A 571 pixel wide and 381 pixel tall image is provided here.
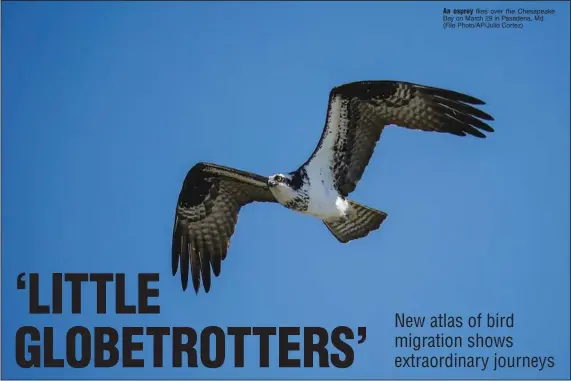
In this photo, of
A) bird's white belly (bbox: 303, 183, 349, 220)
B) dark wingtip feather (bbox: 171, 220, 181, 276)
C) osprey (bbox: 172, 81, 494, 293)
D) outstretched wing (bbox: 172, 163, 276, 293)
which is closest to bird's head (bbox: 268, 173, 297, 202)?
osprey (bbox: 172, 81, 494, 293)

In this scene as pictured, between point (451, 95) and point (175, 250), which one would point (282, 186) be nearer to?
point (175, 250)

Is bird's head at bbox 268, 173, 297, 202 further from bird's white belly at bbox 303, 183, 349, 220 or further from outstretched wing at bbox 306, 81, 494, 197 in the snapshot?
outstretched wing at bbox 306, 81, 494, 197

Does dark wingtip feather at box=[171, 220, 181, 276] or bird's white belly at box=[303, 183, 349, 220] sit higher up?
bird's white belly at box=[303, 183, 349, 220]

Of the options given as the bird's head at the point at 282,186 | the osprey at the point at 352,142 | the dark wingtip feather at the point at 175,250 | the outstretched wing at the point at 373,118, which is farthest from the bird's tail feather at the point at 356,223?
the dark wingtip feather at the point at 175,250

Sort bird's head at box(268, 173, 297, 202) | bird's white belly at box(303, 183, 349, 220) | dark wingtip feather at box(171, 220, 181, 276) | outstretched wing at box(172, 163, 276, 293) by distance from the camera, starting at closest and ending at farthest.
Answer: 1. bird's head at box(268, 173, 297, 202)
2. bird's white belly at box(303, 183, 349, 220)
3. outstretched wing at box(172, 163, 276, 293)
4. dark wingtip feather at box(171, 220, 181, 276)

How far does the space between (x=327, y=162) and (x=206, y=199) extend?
1.57 m

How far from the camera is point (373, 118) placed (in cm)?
1178

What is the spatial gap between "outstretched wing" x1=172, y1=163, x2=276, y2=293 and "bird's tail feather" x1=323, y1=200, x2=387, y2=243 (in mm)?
882

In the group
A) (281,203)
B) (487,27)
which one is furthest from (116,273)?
(487,27)

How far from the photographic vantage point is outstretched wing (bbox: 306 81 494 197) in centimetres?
1157

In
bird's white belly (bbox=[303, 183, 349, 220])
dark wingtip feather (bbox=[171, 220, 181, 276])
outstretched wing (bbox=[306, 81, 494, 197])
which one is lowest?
dark wingtip feather (bbox=[171, 220, 181, 276])

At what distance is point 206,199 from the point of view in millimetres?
12641

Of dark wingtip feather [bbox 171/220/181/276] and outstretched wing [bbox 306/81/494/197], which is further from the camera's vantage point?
dark wingtip feather [bbox 171/220/181/276]

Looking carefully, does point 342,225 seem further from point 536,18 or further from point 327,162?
point 536,18
